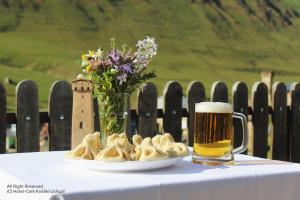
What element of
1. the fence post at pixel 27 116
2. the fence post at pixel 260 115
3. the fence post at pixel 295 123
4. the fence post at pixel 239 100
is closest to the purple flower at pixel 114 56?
the fence post at pixel 27 116

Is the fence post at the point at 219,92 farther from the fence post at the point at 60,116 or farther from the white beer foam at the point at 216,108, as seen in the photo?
the white beer foam at the point at 216,108

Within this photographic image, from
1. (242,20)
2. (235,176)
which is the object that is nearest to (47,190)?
(235,176)

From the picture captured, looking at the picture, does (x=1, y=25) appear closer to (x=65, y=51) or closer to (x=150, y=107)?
(x=65, y=51)

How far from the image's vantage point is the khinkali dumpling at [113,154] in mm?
2158

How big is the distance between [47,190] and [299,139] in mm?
4342

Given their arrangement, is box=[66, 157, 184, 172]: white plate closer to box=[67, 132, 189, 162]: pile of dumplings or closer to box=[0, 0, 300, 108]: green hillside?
box=[67, 132, 189, 162]: pile of dumplings

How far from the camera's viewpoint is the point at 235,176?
2.18 m

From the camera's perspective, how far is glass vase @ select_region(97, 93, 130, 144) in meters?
2.67

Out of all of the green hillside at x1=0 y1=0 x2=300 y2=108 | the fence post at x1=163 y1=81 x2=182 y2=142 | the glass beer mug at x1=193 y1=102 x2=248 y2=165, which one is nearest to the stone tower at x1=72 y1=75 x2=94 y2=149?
the glass beer mug at x1=193 y1=102 x2=248 y2=165

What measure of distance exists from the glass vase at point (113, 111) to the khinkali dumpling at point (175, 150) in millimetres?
319

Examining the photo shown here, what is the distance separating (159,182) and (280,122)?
3.87 meters

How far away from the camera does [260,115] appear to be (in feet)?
17.7

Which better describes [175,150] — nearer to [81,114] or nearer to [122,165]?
[122,165]

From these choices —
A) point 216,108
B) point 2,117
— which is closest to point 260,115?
point 2,117
